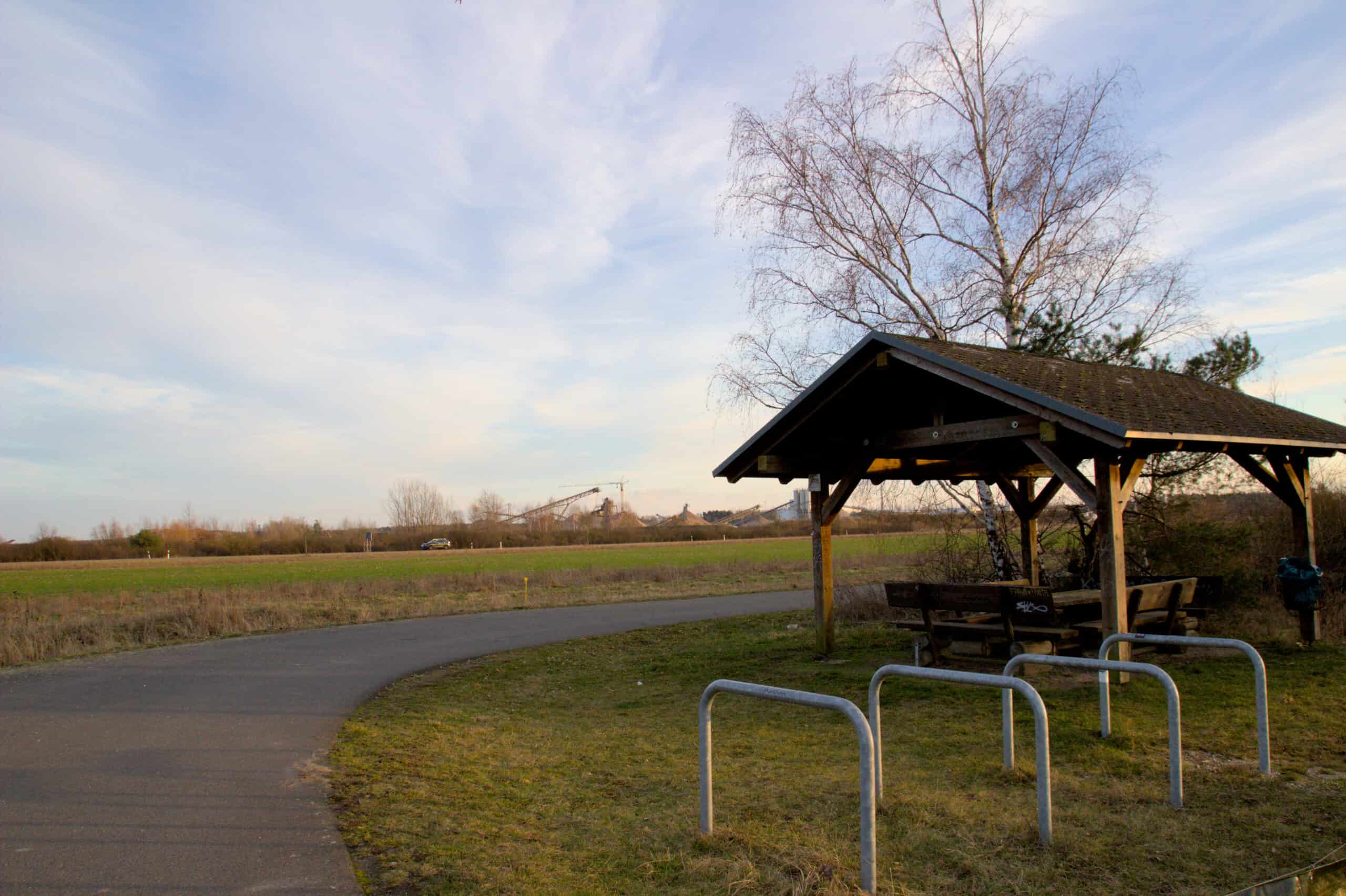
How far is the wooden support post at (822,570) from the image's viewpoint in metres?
12.2

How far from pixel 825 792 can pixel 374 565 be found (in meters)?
52.6

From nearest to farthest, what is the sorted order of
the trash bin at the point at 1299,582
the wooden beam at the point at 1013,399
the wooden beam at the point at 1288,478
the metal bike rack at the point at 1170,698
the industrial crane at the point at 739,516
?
the metal bike rack at the point at 1170,698, the wooden beam at the point at 1013,399, the trash bin at the point at 1299,582, the wooden beam at the point at 1288,478, the industrial crane at the point at 739,516

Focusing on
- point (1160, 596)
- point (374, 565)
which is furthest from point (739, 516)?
point (1160, 596)

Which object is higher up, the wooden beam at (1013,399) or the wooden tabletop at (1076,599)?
the wooden beam at (1013,399)

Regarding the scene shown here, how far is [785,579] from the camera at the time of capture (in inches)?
1297

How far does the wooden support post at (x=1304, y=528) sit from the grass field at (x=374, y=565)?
1161 cm

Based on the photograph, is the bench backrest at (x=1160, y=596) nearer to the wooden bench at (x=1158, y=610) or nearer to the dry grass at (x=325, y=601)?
the wooden bench at (x=1158, y=610)

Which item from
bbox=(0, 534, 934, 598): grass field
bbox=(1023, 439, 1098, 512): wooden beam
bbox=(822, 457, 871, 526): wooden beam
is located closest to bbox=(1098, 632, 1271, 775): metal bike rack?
bbox=(1023, 439, 1098, 512): wooden beam

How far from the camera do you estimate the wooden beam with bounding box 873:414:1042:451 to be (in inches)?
375

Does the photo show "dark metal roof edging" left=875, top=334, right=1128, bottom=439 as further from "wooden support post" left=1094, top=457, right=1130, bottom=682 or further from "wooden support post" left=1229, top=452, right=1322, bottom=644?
"wooden support post" left=1229, top=452, right=1322, bottom=644

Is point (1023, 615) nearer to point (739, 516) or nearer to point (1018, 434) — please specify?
point (1018, 434)

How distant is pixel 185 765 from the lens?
696 cm

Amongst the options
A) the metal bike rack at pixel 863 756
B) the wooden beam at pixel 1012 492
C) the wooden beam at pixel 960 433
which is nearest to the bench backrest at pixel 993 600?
the wooden beam at pixel 960 433

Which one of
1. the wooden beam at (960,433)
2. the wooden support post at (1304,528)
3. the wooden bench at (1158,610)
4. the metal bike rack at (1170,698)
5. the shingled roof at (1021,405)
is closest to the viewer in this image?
the metal bike rack at (1170,698)
